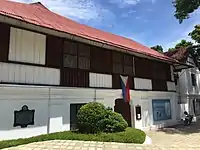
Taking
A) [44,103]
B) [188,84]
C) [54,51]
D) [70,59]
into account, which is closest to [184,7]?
[188,84]

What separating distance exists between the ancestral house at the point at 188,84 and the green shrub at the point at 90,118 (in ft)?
33.9

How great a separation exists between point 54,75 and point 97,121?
271 cm

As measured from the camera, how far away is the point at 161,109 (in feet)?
51.4

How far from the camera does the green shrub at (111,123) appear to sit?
9242mm

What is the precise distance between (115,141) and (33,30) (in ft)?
18.1

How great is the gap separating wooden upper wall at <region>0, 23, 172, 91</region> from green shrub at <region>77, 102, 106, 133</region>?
1515 mm

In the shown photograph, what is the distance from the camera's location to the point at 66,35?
964 cm

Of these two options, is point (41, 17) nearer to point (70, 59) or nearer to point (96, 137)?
point (70, 59)

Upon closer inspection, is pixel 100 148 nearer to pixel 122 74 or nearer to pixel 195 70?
pixel 122 74

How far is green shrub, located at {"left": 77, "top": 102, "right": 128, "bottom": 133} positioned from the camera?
9.08 m

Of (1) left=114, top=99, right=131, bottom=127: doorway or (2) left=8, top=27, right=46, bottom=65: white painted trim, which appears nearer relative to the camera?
(2) left=8, top=27, right=46, bottom=65: white painted trim

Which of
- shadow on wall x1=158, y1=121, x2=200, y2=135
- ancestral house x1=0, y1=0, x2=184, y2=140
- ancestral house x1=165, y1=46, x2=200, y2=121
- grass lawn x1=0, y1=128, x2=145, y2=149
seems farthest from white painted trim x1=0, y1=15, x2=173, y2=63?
ancestral house x1=165, y1=46, x2=200, y2=121

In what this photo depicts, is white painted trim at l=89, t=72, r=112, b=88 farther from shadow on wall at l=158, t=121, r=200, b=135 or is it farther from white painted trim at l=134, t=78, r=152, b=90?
shadow on wall at l=158, t=121, r=200, b=135

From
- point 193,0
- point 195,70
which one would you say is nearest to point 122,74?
point 193,0
